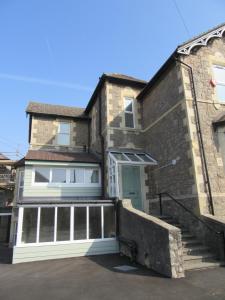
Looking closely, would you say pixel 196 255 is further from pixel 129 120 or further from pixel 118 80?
pixel 118 80

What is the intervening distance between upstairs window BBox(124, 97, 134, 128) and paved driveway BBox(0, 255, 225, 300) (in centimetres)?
820

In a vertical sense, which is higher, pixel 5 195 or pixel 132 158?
pixel 132 158

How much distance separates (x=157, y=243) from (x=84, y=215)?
13.7ft

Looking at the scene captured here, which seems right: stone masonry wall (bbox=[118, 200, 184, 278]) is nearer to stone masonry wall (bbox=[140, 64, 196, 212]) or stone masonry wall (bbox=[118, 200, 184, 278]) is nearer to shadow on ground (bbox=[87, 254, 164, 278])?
shadow on ground (bbox=[87, 254, 164, 278])

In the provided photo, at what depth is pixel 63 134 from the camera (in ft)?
54.3

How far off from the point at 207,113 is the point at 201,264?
6.19m

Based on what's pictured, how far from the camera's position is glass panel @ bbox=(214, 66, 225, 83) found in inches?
439

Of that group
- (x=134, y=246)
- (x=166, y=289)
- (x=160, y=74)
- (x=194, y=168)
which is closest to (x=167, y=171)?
(x=194, y=168)

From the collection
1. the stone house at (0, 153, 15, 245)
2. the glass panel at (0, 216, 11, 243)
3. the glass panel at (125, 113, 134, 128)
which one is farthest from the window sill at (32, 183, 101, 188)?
the glass panel at (0, 216, 11, 243)

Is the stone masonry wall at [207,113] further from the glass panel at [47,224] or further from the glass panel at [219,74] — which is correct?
the glass panel at [47,224]

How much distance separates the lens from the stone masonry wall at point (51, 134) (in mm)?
15852

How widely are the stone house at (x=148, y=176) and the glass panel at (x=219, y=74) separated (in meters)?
0.06

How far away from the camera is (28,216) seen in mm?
9695

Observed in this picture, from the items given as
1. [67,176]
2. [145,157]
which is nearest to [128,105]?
A: [145,157]
